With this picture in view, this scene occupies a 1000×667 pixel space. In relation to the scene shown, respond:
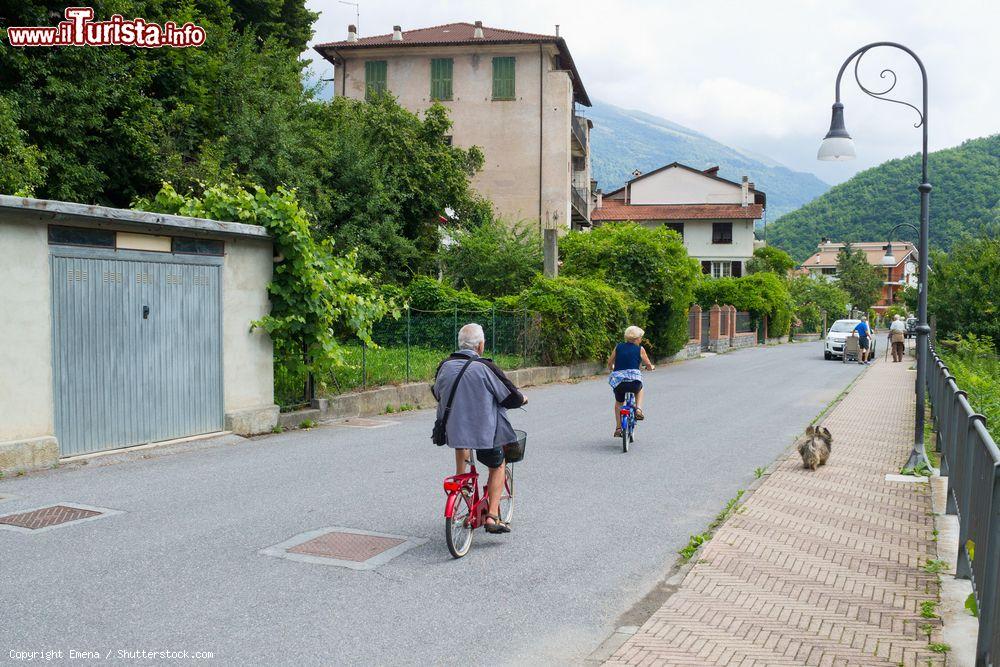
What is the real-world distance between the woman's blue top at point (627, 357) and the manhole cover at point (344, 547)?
19.2ft

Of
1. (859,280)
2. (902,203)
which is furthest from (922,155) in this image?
(902,203)

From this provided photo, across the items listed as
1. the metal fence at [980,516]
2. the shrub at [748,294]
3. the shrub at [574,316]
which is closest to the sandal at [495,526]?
the metal fence at [980,516]

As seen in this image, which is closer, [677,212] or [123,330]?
[123,330]

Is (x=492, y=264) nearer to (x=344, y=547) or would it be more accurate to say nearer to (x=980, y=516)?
(x=344, y=547)

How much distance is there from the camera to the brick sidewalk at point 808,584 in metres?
4.55

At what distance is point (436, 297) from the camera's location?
950 inches

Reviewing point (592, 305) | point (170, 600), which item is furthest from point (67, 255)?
Result: point (592, 305)

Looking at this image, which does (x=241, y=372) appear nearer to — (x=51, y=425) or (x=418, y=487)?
(x=51, y=425)

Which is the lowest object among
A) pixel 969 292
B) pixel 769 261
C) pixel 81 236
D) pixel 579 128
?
pixel 969 292

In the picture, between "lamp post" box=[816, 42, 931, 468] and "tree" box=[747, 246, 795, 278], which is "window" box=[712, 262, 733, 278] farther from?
"lamp post" box=[816, 42, 931, 468]

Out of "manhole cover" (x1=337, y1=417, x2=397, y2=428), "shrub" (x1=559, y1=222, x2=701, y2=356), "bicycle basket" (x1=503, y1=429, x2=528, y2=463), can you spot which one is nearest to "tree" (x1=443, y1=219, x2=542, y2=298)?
"shrub" (x1=559, y1=222, x2=701, y2=356)

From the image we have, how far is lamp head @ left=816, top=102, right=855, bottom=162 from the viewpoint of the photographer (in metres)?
11.0

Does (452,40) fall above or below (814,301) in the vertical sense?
above

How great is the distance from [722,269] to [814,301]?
25.0ft
